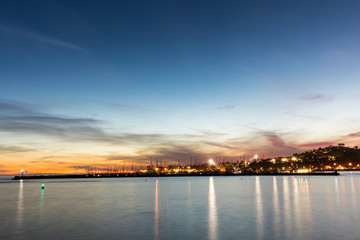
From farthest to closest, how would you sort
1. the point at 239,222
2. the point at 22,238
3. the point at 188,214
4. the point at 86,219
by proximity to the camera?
1. the point at 188,214
2. the point at 86,219
3. the point at 239,222
4. the point at 22,238

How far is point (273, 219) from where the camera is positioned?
2705 cm

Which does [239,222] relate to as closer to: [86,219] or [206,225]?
[206,225]

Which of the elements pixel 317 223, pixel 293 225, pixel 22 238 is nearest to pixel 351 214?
pixel 317 223

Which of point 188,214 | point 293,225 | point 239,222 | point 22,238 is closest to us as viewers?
point 22,238

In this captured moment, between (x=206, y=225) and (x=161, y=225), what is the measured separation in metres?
3.91

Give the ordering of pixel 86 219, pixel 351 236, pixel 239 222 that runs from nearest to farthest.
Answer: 1. pixel 351 236
2. pixel 239 222
3. pixel 86 219

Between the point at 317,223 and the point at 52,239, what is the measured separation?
21.1 metres

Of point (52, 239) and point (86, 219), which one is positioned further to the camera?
point (86, 219)

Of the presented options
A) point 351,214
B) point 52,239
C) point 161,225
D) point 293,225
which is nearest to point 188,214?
point 161,225

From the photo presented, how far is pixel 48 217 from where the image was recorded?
100 feet

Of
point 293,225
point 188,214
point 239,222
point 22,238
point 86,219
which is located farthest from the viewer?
point 188,214

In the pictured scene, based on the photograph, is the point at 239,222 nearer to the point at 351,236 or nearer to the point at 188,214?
the point at 188,214

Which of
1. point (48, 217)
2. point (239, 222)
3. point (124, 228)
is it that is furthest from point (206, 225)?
point (48, 217)

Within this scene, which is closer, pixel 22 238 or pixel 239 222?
pixel 22 238
